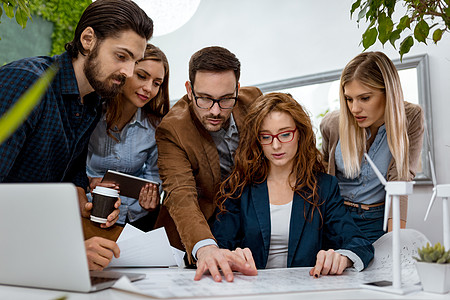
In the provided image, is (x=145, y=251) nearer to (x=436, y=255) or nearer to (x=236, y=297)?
(x=236, y=297)

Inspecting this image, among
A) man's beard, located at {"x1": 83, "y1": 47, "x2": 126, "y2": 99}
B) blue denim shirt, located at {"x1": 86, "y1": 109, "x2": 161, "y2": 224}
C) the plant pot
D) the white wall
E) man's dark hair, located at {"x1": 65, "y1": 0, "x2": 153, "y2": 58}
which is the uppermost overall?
the white wall

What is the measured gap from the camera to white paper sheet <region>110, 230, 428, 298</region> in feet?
2.79

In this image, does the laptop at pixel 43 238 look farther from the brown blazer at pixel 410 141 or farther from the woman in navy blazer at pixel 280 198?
the brown blazer at pixel 410 141

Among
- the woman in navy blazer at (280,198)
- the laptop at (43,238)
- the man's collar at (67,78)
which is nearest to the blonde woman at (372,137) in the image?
the woman in navy blazer at (280,198)

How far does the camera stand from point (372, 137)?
1.95m

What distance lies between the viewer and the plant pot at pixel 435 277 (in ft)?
2.92

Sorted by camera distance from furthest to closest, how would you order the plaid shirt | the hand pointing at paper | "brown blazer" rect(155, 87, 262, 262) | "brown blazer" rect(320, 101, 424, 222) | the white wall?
the white wall
"brown blazer" rect(320, 101, 424, 222)
"brown blazer" rect(155, 87, 262, 262)
the plaid shirt
the hand pointing at paper

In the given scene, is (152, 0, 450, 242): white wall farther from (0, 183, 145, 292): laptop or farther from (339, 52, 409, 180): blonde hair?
(0, 183, 145, 292): laptop

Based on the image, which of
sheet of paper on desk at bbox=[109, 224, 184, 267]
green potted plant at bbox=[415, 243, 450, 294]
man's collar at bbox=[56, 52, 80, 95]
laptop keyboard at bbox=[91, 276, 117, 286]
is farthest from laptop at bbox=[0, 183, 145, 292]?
man's collar at bbox=[56, 52, 80, 95]

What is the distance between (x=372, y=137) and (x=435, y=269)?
3.68 feet

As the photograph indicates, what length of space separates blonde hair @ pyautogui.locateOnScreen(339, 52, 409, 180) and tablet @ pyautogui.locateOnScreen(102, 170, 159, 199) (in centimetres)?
92

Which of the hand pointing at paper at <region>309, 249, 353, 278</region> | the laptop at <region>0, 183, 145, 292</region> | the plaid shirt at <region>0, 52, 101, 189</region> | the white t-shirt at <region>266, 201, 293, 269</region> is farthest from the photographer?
the white t-shirt at <region>266, 201, 293, 269</region>

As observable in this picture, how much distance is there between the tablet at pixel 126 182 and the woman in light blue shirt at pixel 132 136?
35cm

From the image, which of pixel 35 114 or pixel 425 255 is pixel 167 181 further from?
pixel 425 255
